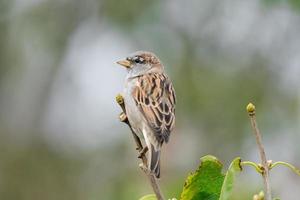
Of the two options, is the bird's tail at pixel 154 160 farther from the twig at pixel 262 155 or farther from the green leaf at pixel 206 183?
the twig at pixel 262 155

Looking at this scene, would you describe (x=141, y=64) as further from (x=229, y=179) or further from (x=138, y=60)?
(x=229, y=179)

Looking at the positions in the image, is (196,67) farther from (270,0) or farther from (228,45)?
(270,0)

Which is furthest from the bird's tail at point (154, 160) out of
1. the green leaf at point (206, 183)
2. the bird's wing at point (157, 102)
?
the green leaf at point (206, 183)

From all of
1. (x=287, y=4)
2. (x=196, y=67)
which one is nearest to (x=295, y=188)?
(x=287, y=4)

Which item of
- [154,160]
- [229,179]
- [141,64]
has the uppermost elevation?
[141,64]

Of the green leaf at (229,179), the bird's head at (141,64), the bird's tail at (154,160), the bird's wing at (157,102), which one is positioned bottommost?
the green leaf at (229,179)

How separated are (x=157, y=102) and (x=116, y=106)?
6597 mm

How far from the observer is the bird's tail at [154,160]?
14.3 feet

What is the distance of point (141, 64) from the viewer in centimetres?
570

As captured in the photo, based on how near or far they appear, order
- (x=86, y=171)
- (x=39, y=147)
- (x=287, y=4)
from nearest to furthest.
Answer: (x=287, y=4) → (x=86, y=171) → (x=39, y=147)

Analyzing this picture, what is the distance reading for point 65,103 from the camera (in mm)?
13523

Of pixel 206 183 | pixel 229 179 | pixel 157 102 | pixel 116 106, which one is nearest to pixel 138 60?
pixel 157 102

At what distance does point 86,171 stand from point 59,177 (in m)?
0.55

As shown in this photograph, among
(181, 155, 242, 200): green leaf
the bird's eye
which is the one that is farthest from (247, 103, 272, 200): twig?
the bird's eye
